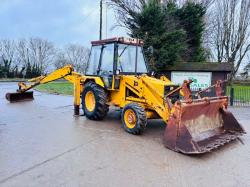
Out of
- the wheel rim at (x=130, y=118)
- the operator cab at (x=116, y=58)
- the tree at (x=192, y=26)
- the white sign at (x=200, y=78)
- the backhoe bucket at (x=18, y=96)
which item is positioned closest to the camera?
the wheel rim at (x=130, y=118)

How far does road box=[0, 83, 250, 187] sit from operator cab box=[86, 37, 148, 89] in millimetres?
1665

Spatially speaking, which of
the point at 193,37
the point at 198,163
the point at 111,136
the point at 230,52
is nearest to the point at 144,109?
the point at 111,136

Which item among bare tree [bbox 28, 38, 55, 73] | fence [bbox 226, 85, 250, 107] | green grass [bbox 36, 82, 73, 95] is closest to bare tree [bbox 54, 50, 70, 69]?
bare tree [bbox 28, 38, 55, 73]

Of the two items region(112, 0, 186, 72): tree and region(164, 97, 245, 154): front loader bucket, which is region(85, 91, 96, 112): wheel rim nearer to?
region(164, 97, 245, 154): front loader bucket

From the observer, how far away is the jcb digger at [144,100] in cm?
611

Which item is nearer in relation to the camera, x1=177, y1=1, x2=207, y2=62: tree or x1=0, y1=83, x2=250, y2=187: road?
x1=0, y1=83, x2=250, y2=187: road

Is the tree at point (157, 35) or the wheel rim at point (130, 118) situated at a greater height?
the tree at point (157, 35)

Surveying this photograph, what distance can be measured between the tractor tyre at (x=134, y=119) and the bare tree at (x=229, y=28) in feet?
85.2

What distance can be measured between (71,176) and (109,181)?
62cm

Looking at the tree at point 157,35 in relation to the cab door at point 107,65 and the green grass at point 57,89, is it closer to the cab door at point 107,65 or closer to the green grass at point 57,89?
the green grass at point 57,89

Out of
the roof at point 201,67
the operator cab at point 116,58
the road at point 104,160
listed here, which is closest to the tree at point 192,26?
the roof at point 201,67

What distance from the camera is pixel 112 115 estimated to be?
33.4 ft

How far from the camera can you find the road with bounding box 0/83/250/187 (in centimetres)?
447

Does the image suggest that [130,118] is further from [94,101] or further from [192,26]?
[192,26]
